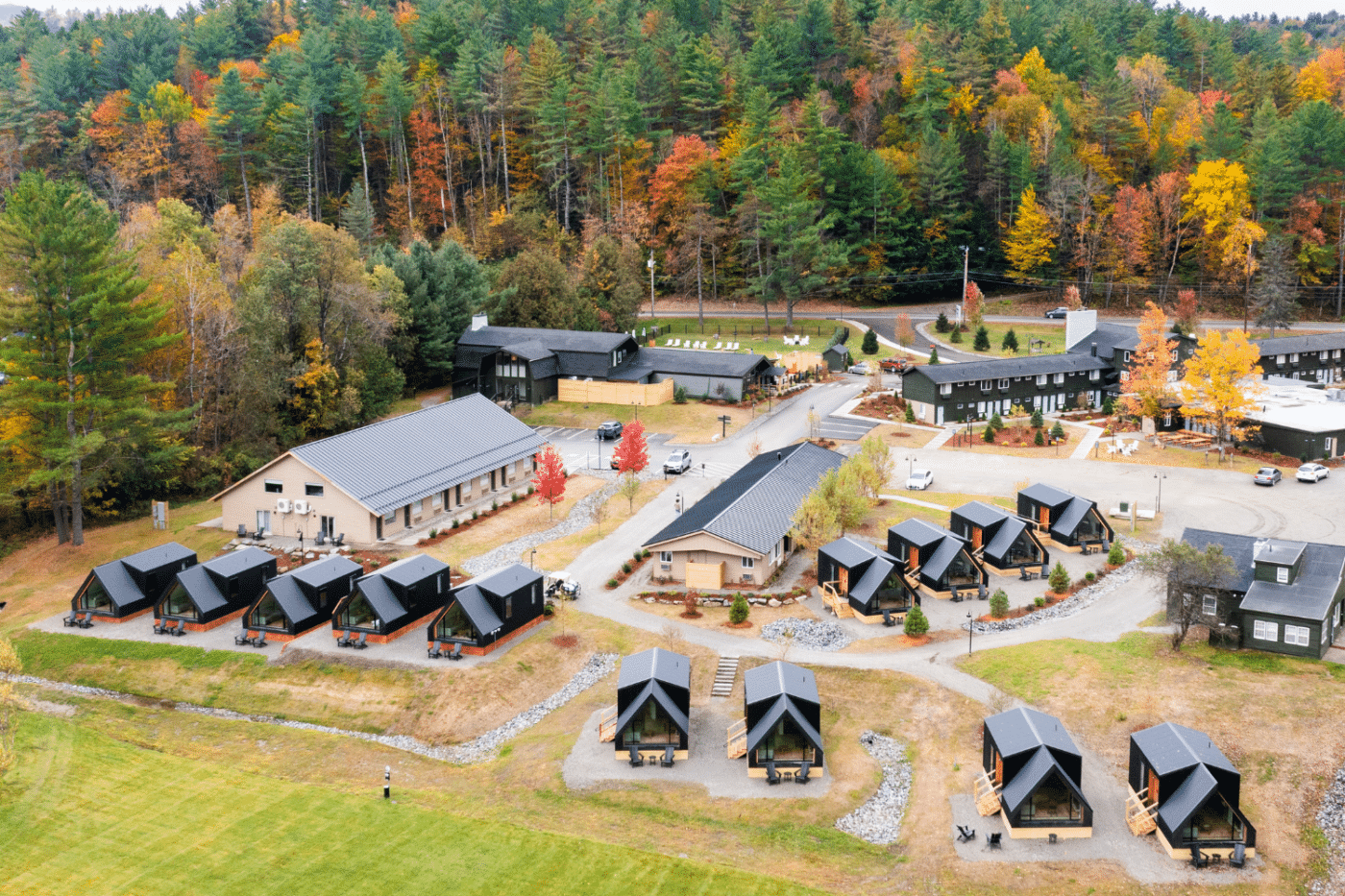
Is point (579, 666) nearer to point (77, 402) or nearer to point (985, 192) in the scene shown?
point (77, 402)

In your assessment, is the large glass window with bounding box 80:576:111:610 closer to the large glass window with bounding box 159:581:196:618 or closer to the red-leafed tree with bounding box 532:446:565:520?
the large glass window with bounding box 159:581:196:618

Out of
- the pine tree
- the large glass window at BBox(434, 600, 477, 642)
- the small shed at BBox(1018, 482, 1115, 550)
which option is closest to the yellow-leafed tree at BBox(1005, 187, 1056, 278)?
the small shed at BBox(1018, 482, 1115, 550)

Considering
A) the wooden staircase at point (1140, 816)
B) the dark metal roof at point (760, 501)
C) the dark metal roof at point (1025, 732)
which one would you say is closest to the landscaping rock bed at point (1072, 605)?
the dark metal roof at point (760, 501)

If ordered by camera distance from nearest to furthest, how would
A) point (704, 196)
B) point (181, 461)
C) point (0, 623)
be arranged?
point (0, 623), point (181, 461), point (704, 196)

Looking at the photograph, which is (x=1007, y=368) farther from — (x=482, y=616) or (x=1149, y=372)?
(x=482, y=616)

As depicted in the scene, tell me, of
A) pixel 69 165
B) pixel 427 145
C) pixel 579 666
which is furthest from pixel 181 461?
pixel 69 165

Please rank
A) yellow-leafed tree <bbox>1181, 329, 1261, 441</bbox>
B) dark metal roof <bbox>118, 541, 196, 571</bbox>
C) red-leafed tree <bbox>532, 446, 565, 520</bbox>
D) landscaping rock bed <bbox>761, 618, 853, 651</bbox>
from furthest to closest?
yellow-leafed tree <bbox>1181, 329, 1261, 441</bbox>, red-leafed tree <bbox>532, 446, 565, 520</bbox>, dark metal roof <bbox>118, 541, 196, 571</bbox>, landscaping rock bed <bbox>761, 618, 853, 651</bbox>

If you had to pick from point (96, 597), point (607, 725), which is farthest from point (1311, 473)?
point (96, 597)

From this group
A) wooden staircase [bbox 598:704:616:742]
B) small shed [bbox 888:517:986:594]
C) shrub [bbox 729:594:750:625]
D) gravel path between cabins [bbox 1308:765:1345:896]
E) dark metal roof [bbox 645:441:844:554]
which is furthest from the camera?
dark metal roof [bbox 645:441:844:554]
